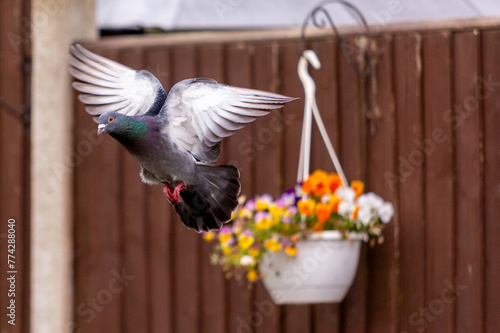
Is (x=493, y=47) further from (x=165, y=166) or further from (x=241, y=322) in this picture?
(x=165, y=166)

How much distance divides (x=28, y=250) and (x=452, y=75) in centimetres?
213

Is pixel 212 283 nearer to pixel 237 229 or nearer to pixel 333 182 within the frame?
pixel 237 229

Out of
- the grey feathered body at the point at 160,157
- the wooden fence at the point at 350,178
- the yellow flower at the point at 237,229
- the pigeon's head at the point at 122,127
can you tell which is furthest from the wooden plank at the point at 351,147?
the pigeon's head at the point at 122,127

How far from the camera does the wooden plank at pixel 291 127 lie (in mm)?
3736

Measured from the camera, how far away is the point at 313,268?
126 inches

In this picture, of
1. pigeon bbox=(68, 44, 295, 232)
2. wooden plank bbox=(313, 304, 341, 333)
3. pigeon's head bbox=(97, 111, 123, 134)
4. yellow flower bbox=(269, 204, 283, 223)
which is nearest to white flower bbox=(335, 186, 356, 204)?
yellow flower bbox=(269, 204, 283, 223)

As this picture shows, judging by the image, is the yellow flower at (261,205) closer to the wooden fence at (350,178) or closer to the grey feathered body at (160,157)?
the wooden fence at (350,178)

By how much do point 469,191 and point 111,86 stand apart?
2.51m

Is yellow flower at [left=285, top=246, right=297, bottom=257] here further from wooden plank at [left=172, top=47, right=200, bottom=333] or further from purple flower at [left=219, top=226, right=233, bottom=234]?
wooden plank at [left=172, top=47, right=200, bottom=333]

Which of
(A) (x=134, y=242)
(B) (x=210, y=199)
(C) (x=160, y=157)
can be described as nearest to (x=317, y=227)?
(A) (x=134, y=242)

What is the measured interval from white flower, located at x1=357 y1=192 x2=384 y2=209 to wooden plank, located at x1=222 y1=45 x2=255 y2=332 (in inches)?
25.3

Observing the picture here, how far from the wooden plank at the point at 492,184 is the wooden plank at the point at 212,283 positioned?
1.15 m

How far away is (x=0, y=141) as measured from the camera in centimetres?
412

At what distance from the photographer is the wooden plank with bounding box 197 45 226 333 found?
12.6ft
